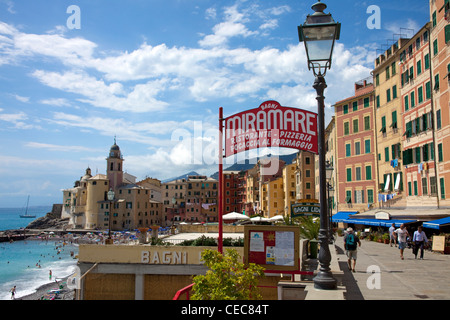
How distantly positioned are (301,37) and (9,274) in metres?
79.2

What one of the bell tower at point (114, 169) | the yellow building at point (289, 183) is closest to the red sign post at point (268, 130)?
the yellow building at point (289, 183)

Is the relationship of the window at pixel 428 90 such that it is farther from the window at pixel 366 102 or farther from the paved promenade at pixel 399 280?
the paved promenade at pixel 399 280

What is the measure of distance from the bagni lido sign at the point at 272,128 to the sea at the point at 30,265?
161 feet

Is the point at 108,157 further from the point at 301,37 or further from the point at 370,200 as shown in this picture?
the point at 301,37

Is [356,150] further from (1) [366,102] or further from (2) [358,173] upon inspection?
(1) [366,102]

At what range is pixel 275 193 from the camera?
88.2m

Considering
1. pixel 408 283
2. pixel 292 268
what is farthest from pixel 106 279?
pixel 408 283

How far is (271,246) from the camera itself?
41.0 feet

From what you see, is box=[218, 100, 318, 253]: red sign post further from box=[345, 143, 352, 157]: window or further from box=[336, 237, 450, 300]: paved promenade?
box=[345, 143, 352, 157]: window

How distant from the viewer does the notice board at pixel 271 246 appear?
12242mm

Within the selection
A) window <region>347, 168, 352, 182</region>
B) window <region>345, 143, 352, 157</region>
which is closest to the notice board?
window <region>347, 168, 352, 182</region>

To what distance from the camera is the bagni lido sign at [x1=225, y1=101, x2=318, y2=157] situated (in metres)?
12.5

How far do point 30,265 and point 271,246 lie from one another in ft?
262

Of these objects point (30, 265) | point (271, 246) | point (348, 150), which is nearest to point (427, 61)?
Result: point (348, 150)
